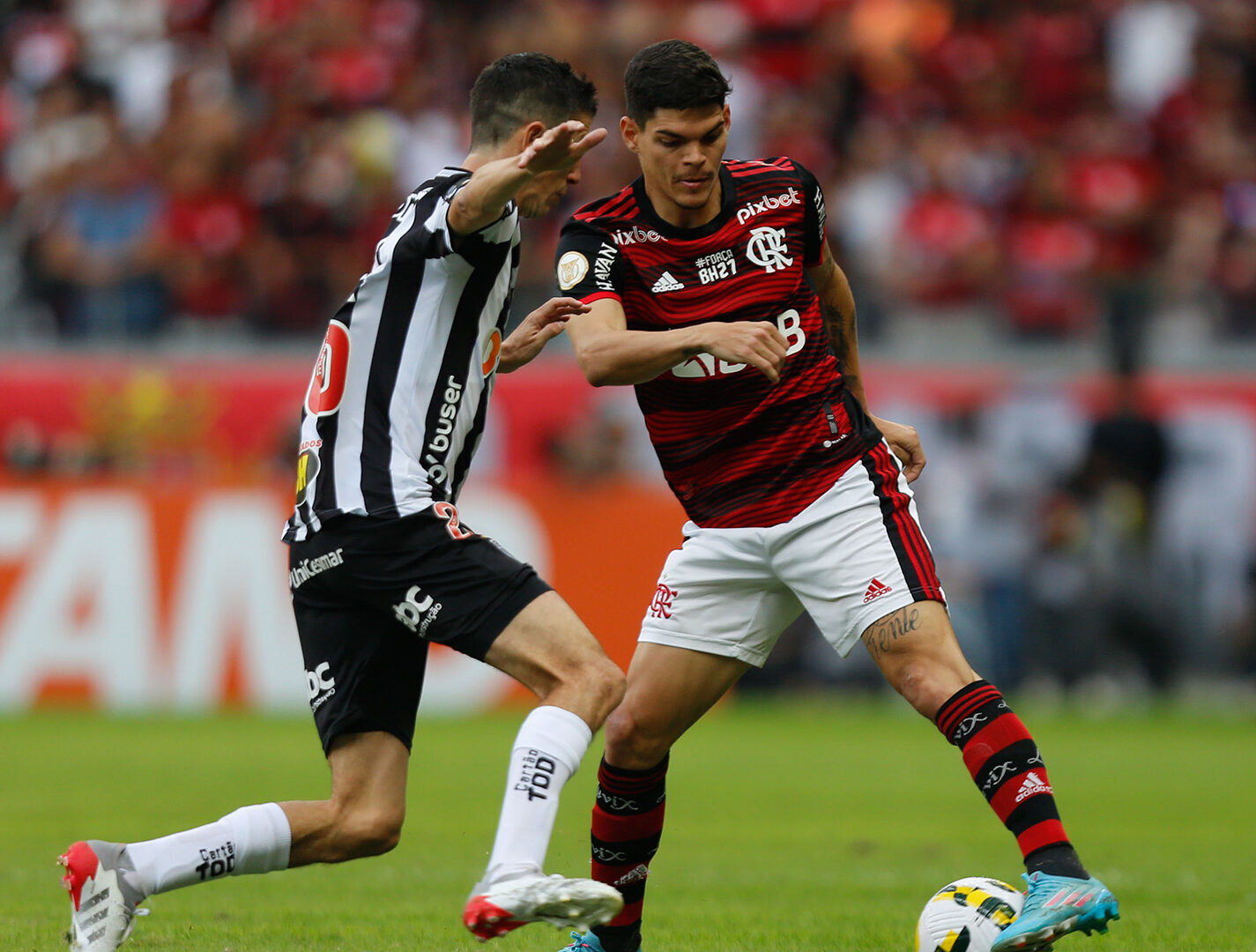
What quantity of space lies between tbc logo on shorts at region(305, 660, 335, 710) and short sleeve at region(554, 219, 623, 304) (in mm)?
1400

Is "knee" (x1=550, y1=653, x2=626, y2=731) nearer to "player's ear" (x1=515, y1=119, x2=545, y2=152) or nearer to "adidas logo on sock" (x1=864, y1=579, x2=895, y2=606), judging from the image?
"adidas logo on sock" (x1=864, y1=579, x2=895, y2=606)

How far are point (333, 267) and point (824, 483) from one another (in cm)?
1220

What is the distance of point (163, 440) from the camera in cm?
1677

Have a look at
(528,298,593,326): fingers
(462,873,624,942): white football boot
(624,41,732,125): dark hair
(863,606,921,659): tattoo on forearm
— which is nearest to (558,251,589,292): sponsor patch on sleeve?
(528,298,593,326): fingers

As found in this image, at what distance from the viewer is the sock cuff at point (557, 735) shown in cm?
497

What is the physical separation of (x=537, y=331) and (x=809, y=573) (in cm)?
118

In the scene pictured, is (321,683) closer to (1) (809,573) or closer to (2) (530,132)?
(1) (809,573)

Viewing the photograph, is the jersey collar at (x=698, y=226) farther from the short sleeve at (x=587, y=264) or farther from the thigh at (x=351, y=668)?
the thigh at (x=351, y=668)

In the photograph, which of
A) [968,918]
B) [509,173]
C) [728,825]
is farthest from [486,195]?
[728,825]

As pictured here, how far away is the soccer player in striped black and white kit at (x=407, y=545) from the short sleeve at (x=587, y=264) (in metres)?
0.18

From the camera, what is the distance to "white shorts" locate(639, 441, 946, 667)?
5875 millimetres

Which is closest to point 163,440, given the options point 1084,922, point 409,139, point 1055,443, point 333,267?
point 333,267

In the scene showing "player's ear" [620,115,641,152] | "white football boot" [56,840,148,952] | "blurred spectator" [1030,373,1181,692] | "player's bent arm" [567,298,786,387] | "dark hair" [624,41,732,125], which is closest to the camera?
"white football boot" [56,840,148,952]

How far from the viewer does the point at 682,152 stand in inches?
230
